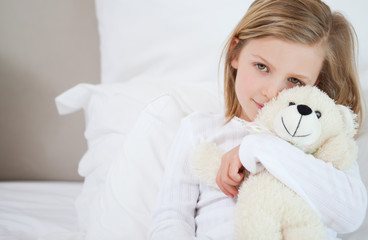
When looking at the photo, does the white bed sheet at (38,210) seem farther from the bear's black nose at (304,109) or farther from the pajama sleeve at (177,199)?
the bear's black nose at (304,109)

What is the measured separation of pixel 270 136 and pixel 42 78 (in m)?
1.04

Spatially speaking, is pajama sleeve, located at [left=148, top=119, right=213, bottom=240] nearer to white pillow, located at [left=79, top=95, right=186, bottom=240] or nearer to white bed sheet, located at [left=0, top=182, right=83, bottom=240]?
white pillow, located at [left=79, top=95, right=186, bottom=240]

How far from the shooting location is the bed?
2.76 ft

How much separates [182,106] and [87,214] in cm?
40

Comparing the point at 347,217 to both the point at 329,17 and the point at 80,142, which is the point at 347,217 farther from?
the point at 80,142

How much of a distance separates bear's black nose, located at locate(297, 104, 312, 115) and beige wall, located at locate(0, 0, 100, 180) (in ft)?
3.21

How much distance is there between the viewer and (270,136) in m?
0.56

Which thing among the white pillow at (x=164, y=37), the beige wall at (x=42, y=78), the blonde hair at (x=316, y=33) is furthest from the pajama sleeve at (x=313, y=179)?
the beige wall at (x=42, y=78)

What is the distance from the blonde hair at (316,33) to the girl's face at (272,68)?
2cm

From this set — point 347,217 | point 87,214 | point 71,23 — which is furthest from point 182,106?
point 71,23

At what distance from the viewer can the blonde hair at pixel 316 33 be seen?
0.67 meters

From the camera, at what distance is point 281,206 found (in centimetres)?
53

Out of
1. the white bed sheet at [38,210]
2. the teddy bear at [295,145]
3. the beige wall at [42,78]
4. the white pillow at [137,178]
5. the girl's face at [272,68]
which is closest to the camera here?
the teddy bear at [295,145]

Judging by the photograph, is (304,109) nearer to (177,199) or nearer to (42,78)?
(177,199)
